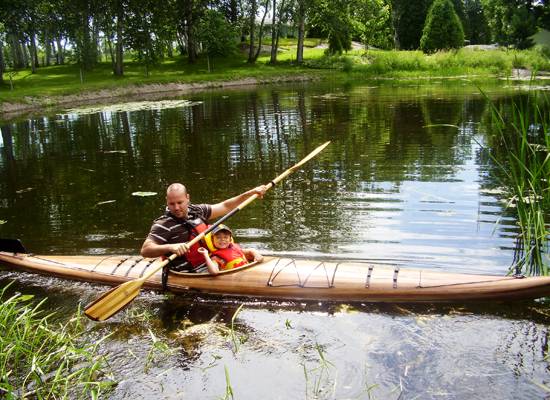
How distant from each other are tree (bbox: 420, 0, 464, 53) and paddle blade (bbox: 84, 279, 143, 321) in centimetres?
3686

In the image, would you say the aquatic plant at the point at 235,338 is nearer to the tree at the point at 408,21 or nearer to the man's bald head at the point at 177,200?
the man's bald head at the point at 177,200

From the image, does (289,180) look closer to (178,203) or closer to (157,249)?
(178,203)

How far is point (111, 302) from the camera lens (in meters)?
5.08

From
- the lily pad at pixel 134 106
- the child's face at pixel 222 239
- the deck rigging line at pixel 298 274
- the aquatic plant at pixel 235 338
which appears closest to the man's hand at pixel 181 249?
the child's face at pixel 222 239

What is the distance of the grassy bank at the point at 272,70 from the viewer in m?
30.8

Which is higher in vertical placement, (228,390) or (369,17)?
(369,17)

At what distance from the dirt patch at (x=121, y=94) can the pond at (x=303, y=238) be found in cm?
937

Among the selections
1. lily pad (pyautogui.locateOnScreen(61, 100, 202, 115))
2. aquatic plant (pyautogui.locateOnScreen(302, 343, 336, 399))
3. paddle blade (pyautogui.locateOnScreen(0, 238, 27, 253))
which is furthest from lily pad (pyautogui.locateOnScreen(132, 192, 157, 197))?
lily pad (pyautogui.locateOnScreen(61, 100, 202, 115))

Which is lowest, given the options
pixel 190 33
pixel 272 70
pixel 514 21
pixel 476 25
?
pixel 272 70

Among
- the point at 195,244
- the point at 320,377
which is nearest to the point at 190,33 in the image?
the point at 195,244

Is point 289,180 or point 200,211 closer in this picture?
point 200,211

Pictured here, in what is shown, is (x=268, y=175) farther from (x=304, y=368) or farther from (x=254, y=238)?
(x=304, y=368)

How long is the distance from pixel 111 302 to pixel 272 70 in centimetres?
3545

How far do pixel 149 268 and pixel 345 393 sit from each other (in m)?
2.96
